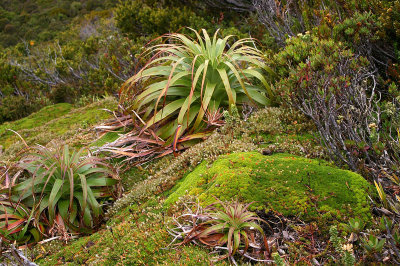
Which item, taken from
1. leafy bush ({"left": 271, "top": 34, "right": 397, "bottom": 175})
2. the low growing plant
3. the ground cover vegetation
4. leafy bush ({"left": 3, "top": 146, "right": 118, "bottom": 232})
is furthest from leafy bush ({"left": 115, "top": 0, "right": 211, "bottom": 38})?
the low growing plant

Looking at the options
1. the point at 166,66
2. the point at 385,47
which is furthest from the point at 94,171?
the point at 385,47

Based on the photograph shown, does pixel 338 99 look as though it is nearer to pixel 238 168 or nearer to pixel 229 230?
pixel 238 168

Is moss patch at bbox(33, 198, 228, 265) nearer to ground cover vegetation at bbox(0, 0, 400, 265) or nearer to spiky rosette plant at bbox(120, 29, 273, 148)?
ground cover vegetation at bbox(0, 0, 400, 265)

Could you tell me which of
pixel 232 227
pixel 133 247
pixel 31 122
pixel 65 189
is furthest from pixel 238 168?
pixel 31 122

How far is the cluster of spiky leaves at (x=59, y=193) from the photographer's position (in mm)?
3361

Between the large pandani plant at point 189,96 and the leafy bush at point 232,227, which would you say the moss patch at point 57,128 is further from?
the leafy bush at point 232,227

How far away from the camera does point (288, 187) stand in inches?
104

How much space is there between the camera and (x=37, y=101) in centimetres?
964

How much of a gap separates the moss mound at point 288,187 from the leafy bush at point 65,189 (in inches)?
42.6

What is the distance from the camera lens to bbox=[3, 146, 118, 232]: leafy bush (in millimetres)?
3395

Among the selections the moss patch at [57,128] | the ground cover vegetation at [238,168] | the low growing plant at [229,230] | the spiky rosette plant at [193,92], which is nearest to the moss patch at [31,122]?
the moss patch at [57,128]

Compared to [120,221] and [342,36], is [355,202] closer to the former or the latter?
[120,221]

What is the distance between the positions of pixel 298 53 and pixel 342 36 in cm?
80

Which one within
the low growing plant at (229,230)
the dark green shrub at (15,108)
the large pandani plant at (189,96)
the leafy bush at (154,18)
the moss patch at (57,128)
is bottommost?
the dark green shrub at (15,108)
